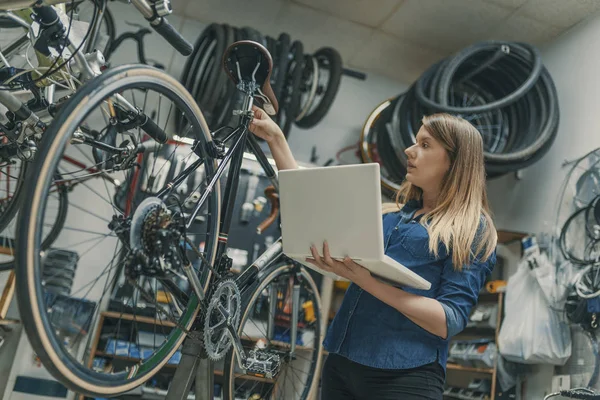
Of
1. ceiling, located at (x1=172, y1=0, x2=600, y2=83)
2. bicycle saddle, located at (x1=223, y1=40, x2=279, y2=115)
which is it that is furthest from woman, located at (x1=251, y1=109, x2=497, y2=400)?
ceiling, located at (x1=172, y1=0, x2=600, y2=83)

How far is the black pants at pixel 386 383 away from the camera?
137cm

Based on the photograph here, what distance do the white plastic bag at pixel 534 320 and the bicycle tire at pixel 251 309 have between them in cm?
115

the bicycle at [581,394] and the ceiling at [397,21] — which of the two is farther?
the ceiling at [397,21]

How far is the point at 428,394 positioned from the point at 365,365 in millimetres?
168

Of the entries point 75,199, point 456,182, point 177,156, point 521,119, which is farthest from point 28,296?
point 521,119

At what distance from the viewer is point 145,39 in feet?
12.6

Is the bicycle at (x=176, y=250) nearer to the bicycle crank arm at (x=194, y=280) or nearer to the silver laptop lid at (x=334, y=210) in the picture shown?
the bicycle crank arm at (x=194, y=280)

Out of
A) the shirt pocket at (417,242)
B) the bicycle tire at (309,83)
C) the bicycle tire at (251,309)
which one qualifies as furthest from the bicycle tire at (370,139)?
the shirt pocket at (417,242)

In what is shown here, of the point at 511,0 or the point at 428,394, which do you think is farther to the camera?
the point at 511,0

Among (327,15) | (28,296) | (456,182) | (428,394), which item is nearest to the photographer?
(28,296)

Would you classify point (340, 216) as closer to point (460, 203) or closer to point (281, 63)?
point (460, 203)

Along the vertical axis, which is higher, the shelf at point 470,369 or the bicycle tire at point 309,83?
the bicycle tire at point 309,83

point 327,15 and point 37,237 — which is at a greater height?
point 327,15

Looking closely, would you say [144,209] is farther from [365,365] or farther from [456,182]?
[456,182]
